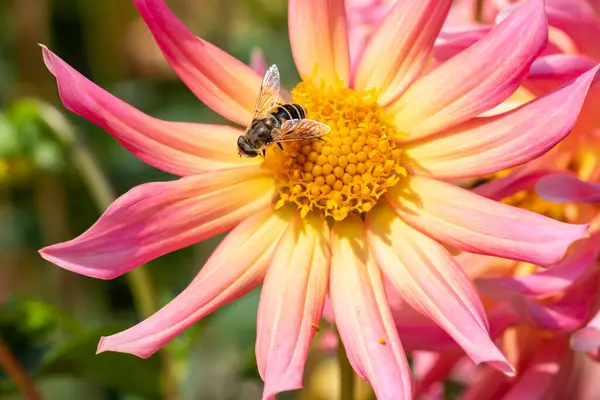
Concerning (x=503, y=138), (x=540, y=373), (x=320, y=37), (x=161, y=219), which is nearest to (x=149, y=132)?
(x=161, y=219)

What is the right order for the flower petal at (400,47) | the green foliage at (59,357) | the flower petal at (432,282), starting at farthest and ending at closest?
the green foliage at (59,357) < the flower petal at (400,47) < the flower petal at (432,282)

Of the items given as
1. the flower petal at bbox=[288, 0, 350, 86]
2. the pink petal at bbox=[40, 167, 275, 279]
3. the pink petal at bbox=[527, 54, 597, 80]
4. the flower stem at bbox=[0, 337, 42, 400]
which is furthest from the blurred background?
the pink petal at bbox=[527, 54, 597, 80]

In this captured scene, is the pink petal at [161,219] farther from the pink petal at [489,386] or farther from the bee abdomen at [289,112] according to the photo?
the pink petal at [489,386]

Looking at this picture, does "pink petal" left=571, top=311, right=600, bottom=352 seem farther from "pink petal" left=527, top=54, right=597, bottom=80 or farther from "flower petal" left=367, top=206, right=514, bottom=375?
"pink petal" left=527, top=54, right=597, bottom=80

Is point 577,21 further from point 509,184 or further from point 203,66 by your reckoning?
point 203,66

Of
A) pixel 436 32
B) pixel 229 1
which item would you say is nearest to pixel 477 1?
pixel 436 32

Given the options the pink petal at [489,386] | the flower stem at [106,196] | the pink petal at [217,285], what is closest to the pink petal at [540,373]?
the pink petal at [489,386]

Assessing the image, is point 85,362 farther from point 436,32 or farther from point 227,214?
point 436,32
